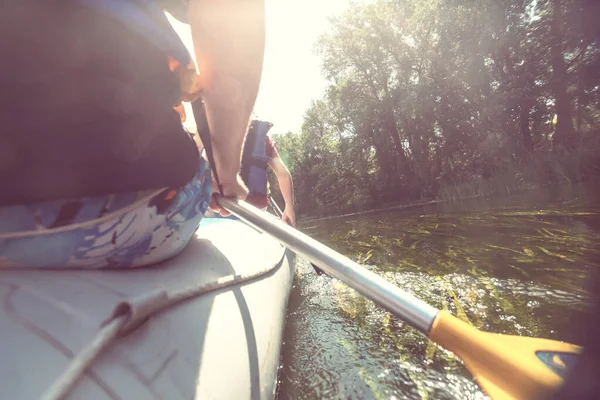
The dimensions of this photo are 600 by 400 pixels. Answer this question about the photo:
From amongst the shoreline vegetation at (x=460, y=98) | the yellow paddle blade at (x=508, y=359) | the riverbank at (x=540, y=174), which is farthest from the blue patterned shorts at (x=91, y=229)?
the shoreline vegetation at (x=460, y=98)

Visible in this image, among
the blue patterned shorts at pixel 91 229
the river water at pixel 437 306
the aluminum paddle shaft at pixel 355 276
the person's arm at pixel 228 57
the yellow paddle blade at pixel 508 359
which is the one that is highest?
the person's arm at pixel 228 57

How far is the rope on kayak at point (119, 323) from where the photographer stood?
496 millimetres

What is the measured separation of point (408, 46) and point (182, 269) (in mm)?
18825

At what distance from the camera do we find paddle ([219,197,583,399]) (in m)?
0.78

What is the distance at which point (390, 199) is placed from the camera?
747 inches

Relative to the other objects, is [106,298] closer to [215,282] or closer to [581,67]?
[215,282]

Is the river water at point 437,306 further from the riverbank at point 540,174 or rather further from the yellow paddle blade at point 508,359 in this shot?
the riverbank at point 540,174

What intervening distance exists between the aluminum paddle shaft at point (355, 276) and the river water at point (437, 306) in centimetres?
37

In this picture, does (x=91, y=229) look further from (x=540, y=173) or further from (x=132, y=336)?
(x=540, y=173)

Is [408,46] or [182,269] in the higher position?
[408,46]

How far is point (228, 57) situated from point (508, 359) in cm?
113

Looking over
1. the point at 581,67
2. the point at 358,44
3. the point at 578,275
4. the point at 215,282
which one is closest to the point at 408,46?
the point at 358,44

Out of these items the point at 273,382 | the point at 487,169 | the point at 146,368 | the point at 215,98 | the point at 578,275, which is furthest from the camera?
the point at 487,169

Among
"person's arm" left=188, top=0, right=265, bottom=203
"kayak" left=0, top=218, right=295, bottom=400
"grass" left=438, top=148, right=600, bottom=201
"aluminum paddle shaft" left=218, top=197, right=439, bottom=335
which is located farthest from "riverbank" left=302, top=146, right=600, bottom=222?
"kayak" left=0, top=218, right=295, bottom=400
